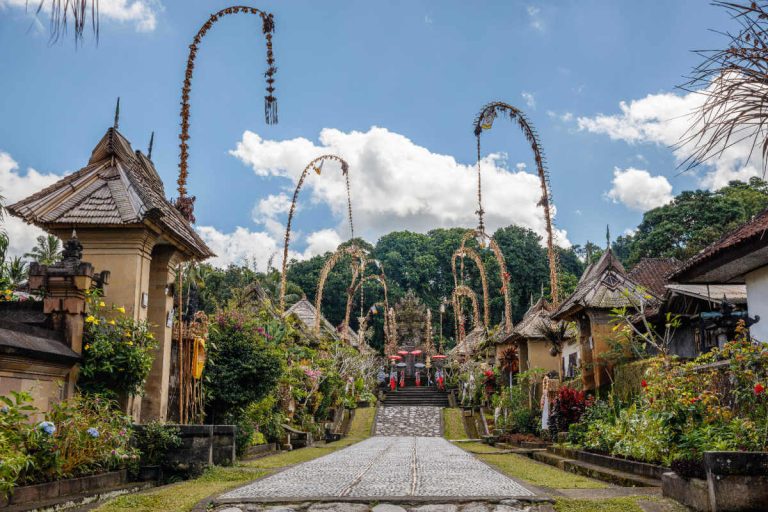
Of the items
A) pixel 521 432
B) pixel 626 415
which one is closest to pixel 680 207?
pixel 521 432

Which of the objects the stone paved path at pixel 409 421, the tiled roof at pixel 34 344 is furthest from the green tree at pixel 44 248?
the tiled roof at pixel 34 344

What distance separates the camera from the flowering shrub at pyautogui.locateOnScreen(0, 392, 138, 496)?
5.89 meters

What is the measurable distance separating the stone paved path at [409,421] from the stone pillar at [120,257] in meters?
17.0

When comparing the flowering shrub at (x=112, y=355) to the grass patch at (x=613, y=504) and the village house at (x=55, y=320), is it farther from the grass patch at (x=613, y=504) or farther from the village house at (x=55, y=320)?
the grass patch at (x=613, y=504)

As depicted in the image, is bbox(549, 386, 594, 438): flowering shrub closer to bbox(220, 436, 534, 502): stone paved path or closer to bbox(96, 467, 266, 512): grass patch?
bbox(220, 436, 534, 502): stone paved path

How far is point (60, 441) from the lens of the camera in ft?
21.9

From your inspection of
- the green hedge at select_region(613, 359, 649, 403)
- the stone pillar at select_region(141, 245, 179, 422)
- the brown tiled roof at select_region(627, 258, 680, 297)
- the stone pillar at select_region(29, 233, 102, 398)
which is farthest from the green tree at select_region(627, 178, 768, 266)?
the stone pillar at select_region(29, 233, 102, 398)

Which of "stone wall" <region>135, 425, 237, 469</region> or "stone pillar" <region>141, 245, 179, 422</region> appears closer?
"stone wall" <region>135, 425, 237, 469</region>

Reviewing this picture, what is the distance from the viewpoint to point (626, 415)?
1120 cm

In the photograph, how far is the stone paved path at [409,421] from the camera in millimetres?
25516

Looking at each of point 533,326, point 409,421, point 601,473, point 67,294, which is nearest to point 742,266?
point 601,473

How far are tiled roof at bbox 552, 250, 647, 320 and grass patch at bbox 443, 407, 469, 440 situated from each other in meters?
8.11

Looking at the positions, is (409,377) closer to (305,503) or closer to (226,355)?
(226,355)

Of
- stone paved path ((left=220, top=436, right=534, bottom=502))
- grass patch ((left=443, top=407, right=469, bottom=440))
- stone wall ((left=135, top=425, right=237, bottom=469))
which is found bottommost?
grass patch ((left=443, top=407, right=469, bottom=440))
